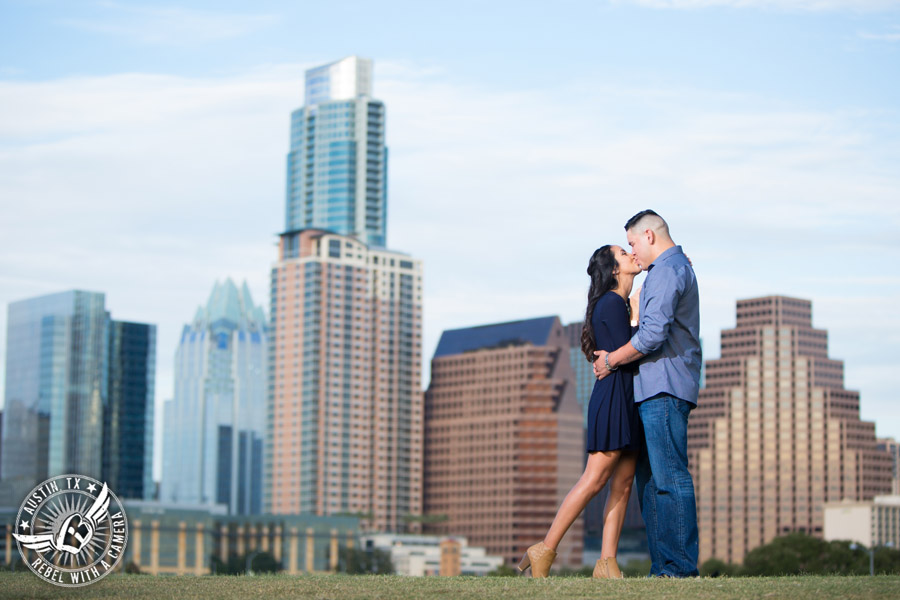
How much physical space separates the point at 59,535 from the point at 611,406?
5.79 meters

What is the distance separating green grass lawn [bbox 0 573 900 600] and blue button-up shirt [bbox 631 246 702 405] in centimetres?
210

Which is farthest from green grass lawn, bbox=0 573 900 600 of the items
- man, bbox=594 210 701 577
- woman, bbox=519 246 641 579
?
woman, bbox=519 246 641 579

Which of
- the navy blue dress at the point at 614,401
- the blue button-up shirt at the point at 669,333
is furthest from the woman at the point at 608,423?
the blue button-up shirt at the point at 669,333

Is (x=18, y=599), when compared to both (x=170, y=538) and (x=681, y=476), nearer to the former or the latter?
(x=681, y=476)

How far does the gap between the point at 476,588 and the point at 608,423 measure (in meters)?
2.77

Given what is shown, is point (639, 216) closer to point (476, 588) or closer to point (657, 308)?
point (657, 308)

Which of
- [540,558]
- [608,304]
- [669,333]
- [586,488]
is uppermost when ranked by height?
[608,304]

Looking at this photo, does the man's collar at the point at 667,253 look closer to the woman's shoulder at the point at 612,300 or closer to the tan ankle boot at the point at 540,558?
the woman's shoulder at the point at 612,300

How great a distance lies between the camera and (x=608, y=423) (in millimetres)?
15680

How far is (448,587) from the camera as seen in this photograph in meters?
13.8

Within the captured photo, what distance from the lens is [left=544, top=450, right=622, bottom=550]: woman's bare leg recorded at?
15.7m

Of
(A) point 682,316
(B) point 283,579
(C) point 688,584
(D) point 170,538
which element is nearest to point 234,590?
(B) point 283,579
